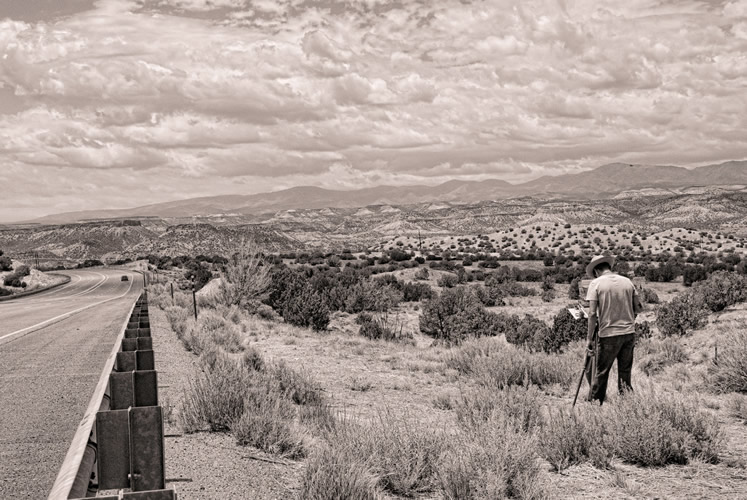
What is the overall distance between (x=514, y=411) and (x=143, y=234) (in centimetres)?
16611

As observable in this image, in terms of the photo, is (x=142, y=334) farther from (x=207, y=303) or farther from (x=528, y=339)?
(x=207, y=303)

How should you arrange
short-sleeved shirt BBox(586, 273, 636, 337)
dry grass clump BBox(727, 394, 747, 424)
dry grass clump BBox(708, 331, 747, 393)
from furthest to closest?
1. dry grass clump BBox(708, 331, 747, 393)
2. dry grass clump BBox(727, 394, 747, 424)
3. short-sleeved shirt BBox(586, 273, 636, 337)

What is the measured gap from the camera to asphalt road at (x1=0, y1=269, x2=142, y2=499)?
6.23m

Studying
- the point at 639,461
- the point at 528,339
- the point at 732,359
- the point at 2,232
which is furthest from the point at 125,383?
the point at 2,232

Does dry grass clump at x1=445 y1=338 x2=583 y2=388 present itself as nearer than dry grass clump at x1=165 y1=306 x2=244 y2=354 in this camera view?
Yes

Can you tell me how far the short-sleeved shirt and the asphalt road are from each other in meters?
6.63

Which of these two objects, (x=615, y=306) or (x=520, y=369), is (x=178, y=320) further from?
(x=615, y=306)

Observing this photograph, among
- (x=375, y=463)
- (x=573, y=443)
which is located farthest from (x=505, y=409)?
(x=375, y=463)

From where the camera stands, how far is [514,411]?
8.74m

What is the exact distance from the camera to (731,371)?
1199cm

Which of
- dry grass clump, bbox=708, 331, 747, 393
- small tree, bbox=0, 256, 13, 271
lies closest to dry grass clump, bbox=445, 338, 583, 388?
dry grass clump, bbox=708, 331, 747, 393

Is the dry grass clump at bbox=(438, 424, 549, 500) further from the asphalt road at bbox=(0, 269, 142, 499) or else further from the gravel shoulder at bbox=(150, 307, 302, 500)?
the asphalt road at bbox=(0, 269, 142, 499)

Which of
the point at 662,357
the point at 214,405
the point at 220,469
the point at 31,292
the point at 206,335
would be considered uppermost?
the point at 214,405

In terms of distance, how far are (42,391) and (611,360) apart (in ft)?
26.1
